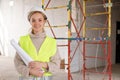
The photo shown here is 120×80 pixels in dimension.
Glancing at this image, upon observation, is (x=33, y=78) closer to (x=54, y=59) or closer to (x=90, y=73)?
(x=54, y=59)

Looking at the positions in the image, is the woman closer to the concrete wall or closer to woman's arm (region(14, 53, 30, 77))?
woman's arm (region(14, 53, 30, 77))

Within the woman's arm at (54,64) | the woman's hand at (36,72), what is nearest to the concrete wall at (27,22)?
the woman's arm at (54,64)

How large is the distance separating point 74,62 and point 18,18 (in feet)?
16.3

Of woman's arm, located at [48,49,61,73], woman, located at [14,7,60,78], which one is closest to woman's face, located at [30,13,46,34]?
woman, located at [14,7,60,78]

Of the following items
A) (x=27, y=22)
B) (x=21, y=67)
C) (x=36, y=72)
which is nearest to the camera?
(x=36, y=72)

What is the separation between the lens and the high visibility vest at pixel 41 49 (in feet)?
5.05

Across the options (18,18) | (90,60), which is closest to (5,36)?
(18,18)

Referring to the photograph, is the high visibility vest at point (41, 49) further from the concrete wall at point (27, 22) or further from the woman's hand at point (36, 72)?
the concrete wall at point (27, 22)

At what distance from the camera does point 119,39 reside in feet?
32.9

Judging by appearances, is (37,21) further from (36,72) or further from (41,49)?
(36,72)

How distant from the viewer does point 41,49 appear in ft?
5.13

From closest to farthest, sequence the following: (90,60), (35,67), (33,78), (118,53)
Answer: (35,67)
(33,78)
(90,60)
(118,53)

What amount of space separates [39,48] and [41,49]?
2cm

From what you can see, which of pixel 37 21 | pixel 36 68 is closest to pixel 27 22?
pixel 37 21
